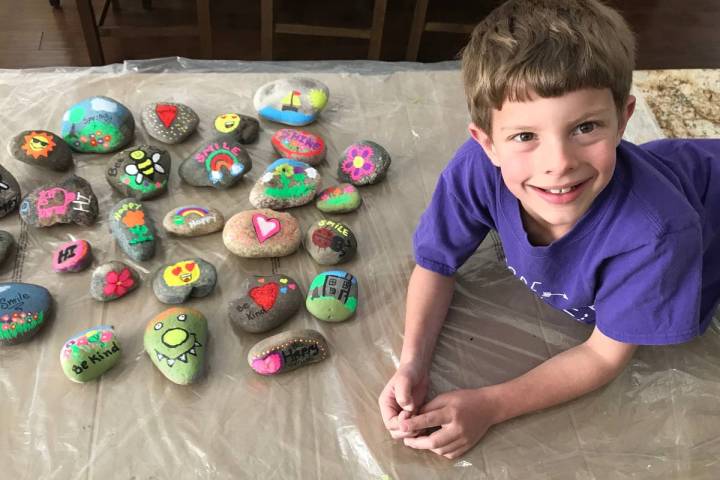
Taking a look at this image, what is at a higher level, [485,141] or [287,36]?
[485,141]

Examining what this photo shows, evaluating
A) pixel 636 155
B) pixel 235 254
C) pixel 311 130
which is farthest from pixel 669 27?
pixel 235 254

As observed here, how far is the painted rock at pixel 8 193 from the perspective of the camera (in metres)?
1.06

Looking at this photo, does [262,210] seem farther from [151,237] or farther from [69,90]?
[69,90]

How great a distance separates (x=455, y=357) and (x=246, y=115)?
0.66m

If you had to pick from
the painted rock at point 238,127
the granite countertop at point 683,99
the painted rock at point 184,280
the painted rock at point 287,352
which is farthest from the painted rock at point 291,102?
the granite countertop at point 683,99

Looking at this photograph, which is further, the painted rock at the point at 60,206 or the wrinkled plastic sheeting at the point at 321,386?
the painted rock at the point at 60,206

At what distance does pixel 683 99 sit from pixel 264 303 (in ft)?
3.65

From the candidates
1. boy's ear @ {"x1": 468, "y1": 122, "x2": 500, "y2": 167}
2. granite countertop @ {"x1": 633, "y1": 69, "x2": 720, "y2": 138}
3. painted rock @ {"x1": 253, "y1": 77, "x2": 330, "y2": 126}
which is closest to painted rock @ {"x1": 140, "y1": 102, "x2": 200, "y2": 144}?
painted rock @ {"x1": 253, "y1": 77, "x2": 330, "y2": 126}

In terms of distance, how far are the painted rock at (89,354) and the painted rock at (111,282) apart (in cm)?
8

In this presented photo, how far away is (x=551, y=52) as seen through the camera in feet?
2.15

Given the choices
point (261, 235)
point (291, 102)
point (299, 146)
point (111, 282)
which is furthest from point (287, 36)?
point (111, 282)

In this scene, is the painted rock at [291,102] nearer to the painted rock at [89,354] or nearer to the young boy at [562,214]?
the young boy at [562,214]

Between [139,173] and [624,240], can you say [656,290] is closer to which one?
[624,240]

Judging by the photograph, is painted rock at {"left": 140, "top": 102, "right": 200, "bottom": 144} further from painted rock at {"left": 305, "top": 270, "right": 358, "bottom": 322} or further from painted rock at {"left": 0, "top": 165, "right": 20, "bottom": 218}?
painted rock at {"left": 305, "top": 270, "right": 358, "bottom": 322}
